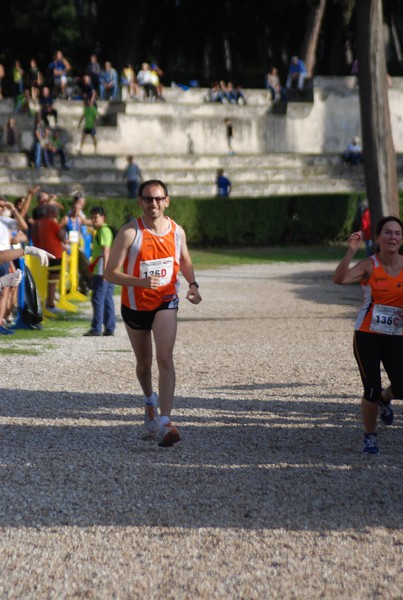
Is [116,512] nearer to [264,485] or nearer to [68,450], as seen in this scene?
[264,485]

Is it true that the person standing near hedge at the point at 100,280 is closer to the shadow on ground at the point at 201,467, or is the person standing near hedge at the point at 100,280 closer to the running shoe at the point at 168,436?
the shadow on ground at the point at 201,467

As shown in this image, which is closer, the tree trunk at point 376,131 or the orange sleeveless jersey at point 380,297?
the orange sleeveless jersey at point 380,297

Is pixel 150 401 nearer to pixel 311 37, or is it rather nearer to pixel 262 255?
pixel 262 255

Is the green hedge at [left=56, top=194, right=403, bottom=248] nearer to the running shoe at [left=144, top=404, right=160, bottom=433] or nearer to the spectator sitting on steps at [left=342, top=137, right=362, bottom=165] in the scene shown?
the spectator sitting on steps at [left=342, top=137, right=362, bottom=165]

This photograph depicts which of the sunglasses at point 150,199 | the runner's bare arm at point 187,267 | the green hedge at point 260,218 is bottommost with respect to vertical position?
the green hedge at point 260,218

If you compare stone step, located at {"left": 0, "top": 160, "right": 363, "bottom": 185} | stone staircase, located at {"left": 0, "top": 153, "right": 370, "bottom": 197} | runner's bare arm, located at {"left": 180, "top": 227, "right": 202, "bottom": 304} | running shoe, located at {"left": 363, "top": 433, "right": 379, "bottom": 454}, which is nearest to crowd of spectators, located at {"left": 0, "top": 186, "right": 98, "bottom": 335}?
runner's bare arm, located at {"left": 180, "top": 227, "right": 202, "bottom": 304}

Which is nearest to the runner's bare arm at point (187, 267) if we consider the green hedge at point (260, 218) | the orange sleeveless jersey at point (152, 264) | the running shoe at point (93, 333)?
the orange sleeveless jersey at point (152, 264)

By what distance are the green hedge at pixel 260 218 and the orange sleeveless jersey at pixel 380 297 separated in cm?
2428

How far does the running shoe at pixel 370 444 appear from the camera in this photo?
7.49 metres

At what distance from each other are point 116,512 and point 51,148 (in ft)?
103

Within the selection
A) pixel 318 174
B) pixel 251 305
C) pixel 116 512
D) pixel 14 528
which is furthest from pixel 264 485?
pixel 318 174

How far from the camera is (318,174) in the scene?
4000 cm

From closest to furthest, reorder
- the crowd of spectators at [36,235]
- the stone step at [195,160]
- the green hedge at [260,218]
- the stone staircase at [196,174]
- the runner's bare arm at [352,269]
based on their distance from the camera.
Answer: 1. the runner's bare arm at [352,269]
2. the crowd of spectators at [36,235]
3. the green hedge at [260,218]
4. the stone staircase at [196,174]
5. the stone step at [195,160]

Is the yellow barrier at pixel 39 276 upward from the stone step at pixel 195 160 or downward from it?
downward
